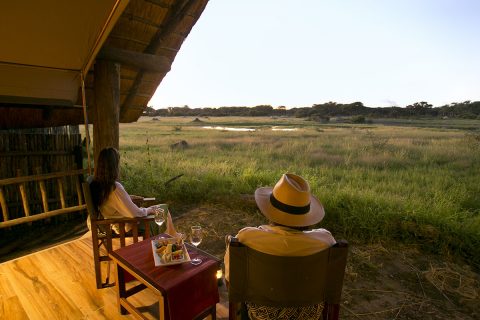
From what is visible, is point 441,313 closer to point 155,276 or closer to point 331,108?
point 155,276

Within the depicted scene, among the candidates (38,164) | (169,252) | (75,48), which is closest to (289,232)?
(169,252)

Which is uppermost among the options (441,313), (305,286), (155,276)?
(305,286)

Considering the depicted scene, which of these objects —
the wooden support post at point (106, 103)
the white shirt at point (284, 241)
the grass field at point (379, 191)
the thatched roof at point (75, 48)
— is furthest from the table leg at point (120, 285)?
the grass field at point (379, 191)

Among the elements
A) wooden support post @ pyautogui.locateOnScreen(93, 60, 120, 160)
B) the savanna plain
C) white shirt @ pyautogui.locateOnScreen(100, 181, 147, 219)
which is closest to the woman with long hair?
white shirt @ pyautogui.locateOnScreen(100, 181, 147, 219)

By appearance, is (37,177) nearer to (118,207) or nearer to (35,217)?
(35,217)

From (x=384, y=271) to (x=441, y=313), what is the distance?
0.73 metres

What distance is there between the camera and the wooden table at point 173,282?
194 cm

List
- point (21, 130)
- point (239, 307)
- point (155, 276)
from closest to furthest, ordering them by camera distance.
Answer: point (239, 307) < point (155, 276) < point (21, 130)

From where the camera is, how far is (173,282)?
1.97 metres

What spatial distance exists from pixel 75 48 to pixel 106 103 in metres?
0.85

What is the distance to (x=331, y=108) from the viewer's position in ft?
209

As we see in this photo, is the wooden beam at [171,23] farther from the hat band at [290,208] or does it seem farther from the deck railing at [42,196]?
the hat band at [290,208]

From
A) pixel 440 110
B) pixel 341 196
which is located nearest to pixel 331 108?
pixel 440 110

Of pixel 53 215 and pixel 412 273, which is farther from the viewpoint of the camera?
pixel 53 215
